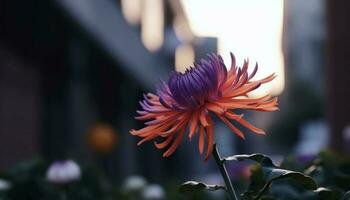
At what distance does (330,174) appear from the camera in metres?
2.60

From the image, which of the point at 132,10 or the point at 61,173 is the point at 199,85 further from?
the point at 132,10

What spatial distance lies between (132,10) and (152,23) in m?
5.44

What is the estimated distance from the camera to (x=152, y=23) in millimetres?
30609

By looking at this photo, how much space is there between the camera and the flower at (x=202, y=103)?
165 cm

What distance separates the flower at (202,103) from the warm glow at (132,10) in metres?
20.8

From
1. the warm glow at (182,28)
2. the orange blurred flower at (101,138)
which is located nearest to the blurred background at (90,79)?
the orange blurred flower at (101,138)

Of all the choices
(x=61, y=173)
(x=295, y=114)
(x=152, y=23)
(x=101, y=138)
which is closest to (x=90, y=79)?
(x=101, y=138)

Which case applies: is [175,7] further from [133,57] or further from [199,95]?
[199,95]

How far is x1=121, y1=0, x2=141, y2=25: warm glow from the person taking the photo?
23.1 m

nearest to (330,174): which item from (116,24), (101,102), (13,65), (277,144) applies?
(13,65)

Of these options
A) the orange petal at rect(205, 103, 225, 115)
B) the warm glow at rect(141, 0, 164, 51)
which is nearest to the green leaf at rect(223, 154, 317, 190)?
the orange petal at rect(205, 103, 225, 115)

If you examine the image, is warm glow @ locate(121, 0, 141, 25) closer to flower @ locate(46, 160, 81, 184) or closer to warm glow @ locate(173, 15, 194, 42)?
warm glow @ locate(173, 15, 194, 42)

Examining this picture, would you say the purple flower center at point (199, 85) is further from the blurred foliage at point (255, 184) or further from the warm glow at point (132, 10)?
the warm glow at point (132, 10)

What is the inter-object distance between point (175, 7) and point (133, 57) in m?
17.2
